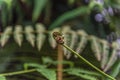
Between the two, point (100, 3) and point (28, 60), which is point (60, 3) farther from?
point (28, 60)

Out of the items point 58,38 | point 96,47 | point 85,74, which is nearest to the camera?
point 58,38

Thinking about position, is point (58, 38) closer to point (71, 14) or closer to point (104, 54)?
point (104, 54)

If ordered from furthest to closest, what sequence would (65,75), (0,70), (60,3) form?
(60,3) → (0,70) → (65,75)

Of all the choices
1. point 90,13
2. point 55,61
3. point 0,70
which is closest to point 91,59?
point 55,61

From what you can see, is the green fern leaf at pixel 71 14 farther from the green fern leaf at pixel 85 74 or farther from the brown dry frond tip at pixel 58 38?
the brown dry frond tip at pixel 58 38

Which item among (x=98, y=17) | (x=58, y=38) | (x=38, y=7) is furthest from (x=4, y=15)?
(x=58, y=38)

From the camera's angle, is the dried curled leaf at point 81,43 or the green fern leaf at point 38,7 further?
the green fern leaf at point 38,7

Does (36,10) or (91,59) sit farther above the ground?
(36,10)

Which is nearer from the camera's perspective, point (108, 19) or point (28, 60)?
point (28, 60)

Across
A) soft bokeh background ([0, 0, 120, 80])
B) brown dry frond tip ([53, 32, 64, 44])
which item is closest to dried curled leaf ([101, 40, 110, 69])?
soft bokeh background ([0, 0, 120, 80])

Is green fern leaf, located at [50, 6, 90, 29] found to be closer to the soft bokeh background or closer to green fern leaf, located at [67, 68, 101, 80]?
the soft bokeh background

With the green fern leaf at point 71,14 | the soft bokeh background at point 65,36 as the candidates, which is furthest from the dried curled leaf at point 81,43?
the green fern leaf at point 71,14
